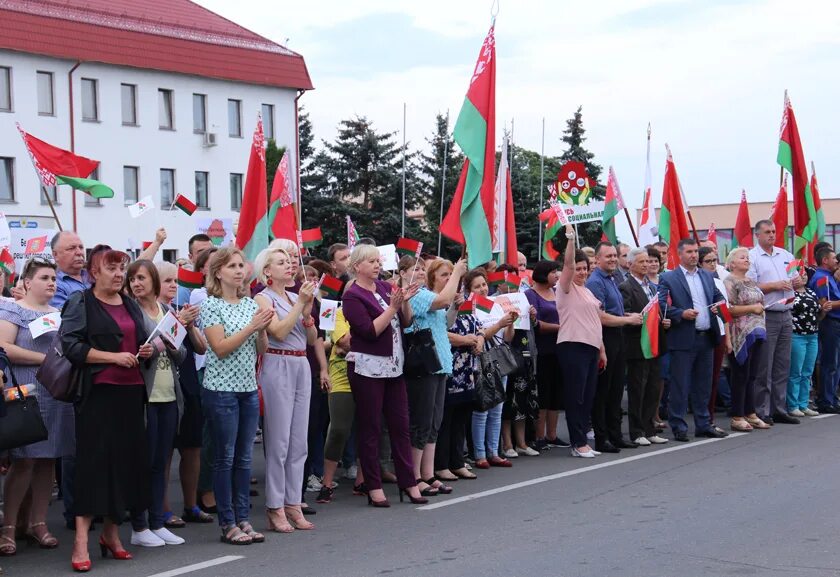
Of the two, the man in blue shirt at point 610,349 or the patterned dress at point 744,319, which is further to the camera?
the patterned dress at point 744,319

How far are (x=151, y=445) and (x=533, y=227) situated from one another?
35.9 m

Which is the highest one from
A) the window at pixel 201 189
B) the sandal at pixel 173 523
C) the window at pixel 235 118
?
the window at pixel 235 118

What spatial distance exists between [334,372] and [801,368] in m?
7.27

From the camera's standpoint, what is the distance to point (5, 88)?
145 feet

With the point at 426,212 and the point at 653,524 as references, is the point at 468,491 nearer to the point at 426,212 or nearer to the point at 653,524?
the point at 653,524

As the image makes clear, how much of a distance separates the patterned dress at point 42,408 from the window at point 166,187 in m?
42.1

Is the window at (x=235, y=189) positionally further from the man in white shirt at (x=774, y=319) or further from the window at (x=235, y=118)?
the man in white shirt at (x=774, y=319)

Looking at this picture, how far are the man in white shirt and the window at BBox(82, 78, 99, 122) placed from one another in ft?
123

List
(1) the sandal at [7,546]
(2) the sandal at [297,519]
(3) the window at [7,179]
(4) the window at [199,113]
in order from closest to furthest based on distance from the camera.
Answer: (1) the sandal at [7,546], (2) the sandal at [297,519], (3) the window at [7,179], (4) the window at [199,113]

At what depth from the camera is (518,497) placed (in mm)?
Answer: 9227

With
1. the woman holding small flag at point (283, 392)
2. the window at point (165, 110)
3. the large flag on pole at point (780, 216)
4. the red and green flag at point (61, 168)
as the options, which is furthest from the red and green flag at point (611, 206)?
the window at point (165, 110)

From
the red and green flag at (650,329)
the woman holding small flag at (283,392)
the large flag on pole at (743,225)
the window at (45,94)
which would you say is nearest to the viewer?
the woman holding small flag at (283,392)

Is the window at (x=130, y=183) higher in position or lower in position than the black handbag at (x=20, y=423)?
higher

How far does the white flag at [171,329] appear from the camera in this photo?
7.32 metres
